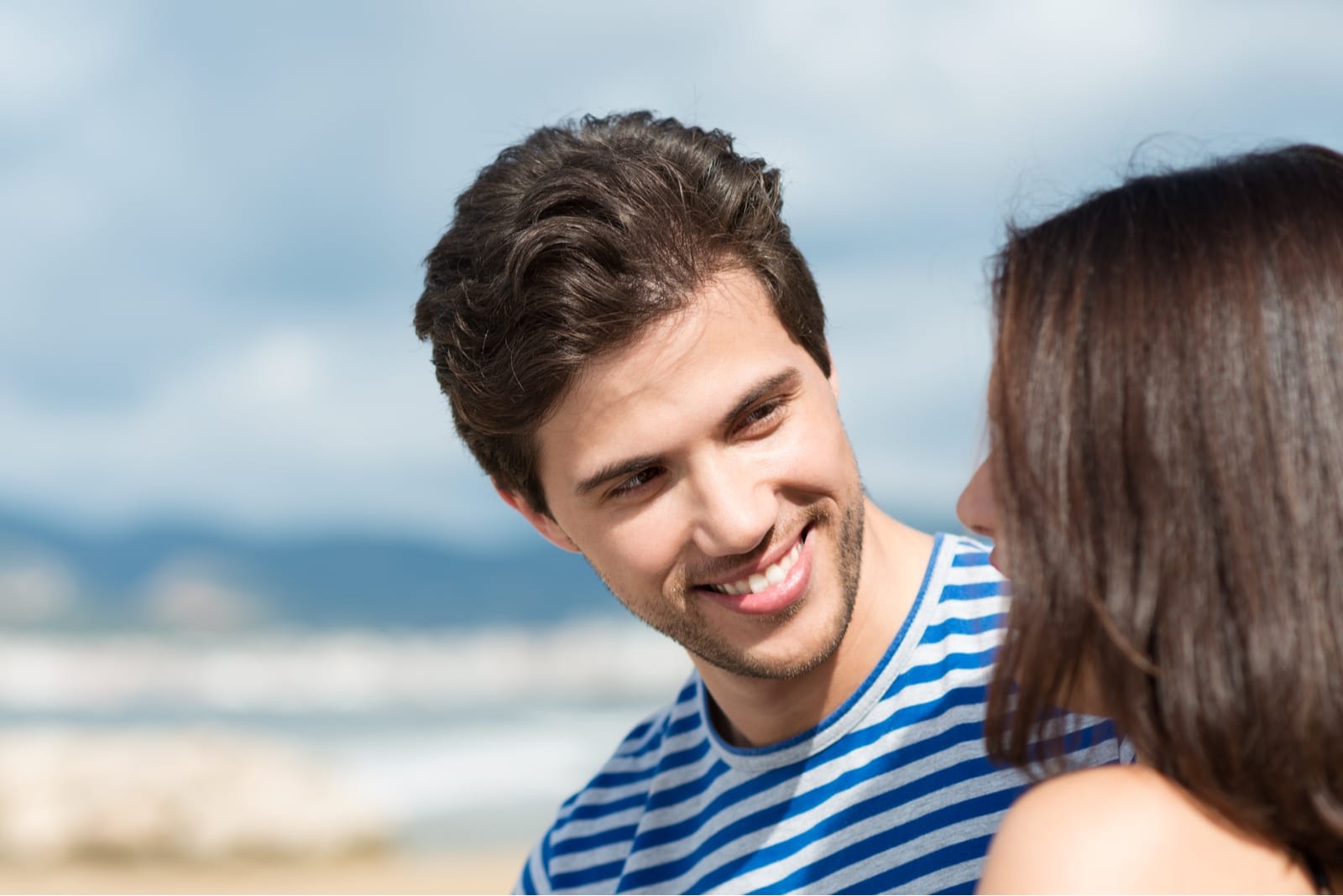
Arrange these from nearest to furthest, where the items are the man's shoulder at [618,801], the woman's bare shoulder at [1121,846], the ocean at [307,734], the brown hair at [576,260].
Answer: the woman's bare shoulder at [1121,846]
the brown hair at [576,260]
the man's shoulder at [618,801]
the ocean at [307,734]

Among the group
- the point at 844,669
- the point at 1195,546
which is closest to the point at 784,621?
the point at 844,669

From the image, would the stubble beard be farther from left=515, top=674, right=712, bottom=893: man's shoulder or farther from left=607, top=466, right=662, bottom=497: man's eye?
left=515, top=674, right=712, bottom=893: man's shoulder

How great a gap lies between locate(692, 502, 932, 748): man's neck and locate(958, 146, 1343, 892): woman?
1.11 meters

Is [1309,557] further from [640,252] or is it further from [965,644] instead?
[640,252]

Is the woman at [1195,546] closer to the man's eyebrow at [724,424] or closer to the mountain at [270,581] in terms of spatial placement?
the man's eyebrow at [724,424]

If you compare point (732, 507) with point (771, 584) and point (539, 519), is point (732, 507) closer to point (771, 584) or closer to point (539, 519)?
point (771, 584)

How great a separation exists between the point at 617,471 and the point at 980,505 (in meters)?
0.92

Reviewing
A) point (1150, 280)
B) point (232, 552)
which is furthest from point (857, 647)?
point (232, 552)

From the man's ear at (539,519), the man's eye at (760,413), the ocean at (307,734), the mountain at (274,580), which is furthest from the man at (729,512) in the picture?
the mountain at (274,580)

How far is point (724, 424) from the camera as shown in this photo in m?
2.60

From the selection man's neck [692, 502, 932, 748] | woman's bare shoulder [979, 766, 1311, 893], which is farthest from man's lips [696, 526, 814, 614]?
woman's bare shoulder [979, 766, 1311, 893]

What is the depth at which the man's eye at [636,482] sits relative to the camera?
8.90ft

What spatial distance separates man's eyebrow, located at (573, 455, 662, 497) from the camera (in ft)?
8.67

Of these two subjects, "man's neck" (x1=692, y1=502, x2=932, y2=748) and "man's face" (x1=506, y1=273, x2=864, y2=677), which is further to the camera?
"man's neck" (x1=692, y1=502, x2=932, y2=748)
